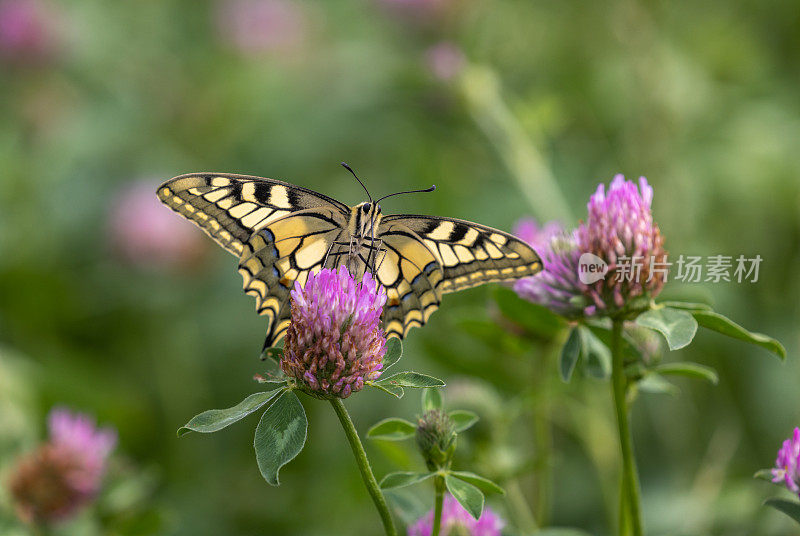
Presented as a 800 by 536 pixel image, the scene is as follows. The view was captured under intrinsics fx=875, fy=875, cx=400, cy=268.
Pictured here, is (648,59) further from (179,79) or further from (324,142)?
(179,79)

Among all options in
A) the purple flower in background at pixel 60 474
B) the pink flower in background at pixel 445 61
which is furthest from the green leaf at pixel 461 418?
the pink flower in background at pixel 445 61

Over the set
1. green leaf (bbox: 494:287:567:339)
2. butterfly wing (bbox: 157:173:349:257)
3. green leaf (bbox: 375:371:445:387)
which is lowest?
green leaf (bbox: 375:371:445:387)

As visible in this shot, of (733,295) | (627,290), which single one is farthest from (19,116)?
(627,290)

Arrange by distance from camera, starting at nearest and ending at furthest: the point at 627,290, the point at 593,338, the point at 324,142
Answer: the point at 627,290, the point at 593,338, the point at 324,142

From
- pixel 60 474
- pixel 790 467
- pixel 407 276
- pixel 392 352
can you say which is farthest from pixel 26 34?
pixel 790 467

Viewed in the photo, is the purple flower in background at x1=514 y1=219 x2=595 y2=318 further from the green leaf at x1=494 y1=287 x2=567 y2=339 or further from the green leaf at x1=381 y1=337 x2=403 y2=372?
the green leaf at x1=381 y1=337 x2=403 y2=372

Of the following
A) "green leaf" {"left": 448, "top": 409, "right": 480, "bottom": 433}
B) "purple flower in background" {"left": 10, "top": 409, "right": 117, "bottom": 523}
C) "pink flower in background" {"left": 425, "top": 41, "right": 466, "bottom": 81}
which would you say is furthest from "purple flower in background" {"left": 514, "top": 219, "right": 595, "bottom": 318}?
"pink flower in background" {"left": 425, "top": 41, "right": 466, "bottom": 81}
